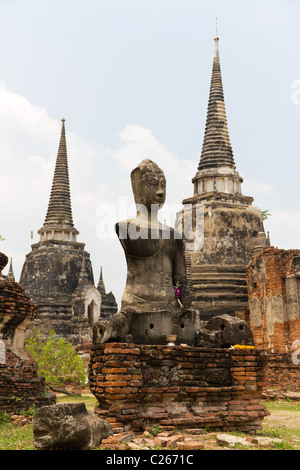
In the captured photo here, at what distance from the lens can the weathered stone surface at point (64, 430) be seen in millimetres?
5910

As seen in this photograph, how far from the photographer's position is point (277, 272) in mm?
19938

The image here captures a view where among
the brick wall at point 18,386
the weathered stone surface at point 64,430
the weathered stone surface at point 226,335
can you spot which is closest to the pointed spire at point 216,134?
the brick wall at point 18,386

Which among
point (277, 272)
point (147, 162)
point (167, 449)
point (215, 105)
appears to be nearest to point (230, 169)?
point (215, 105)

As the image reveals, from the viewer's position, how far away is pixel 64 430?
590cm

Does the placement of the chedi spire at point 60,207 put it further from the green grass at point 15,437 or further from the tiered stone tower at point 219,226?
the green grass at point 15,437

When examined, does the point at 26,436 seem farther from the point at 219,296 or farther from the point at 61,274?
the point at 61,274

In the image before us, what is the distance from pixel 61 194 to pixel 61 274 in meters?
5.52

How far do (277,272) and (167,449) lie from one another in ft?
47.8

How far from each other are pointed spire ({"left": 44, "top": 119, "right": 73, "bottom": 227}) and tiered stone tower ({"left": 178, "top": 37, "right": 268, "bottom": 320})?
8716mm

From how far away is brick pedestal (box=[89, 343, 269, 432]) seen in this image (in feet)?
22.6

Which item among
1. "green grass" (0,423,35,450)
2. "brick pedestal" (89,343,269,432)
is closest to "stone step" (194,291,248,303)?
"green grass" (0,423,35,450)
